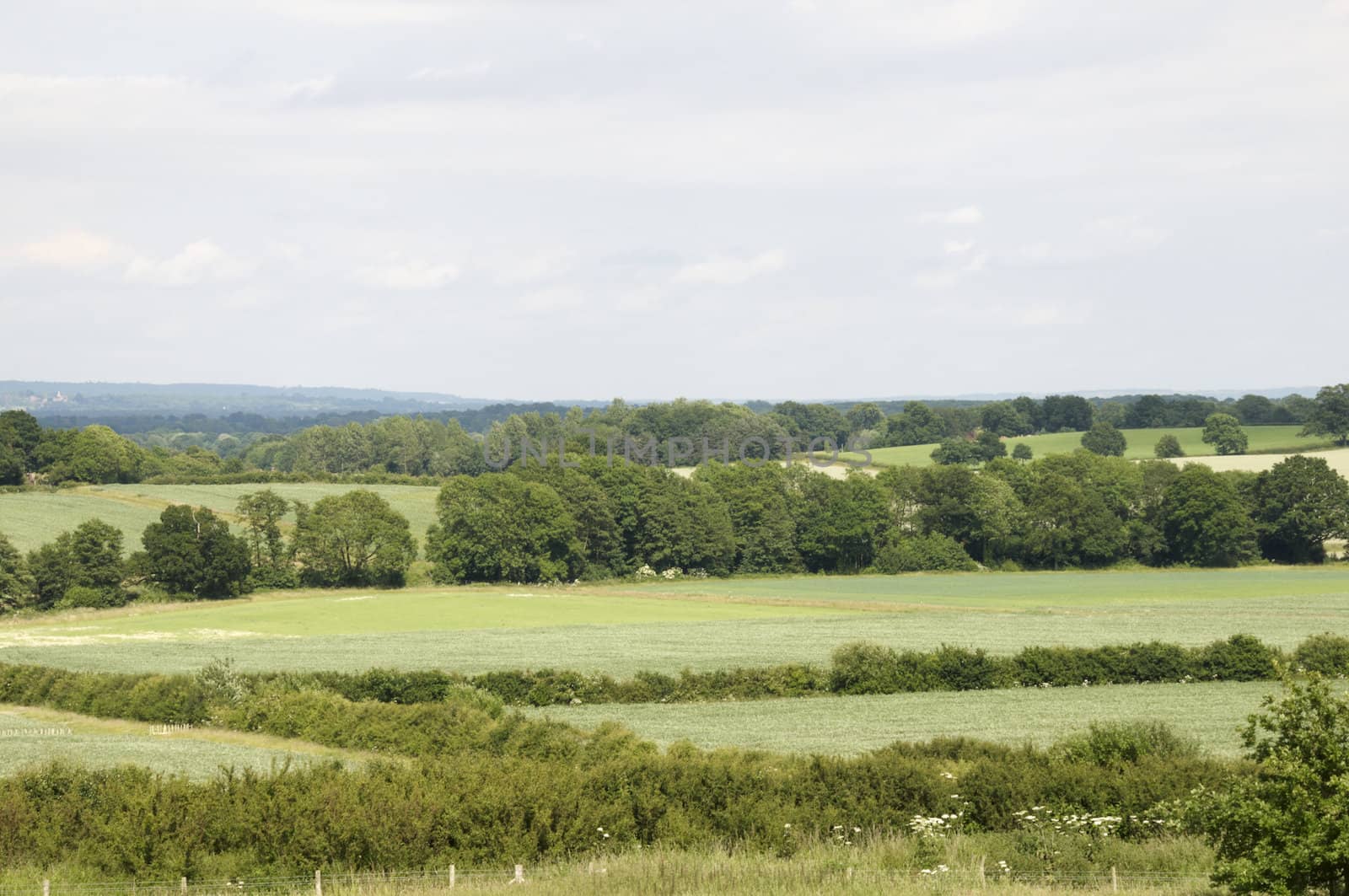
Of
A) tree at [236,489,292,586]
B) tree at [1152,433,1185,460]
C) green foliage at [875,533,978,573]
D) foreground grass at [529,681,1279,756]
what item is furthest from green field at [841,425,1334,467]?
foreground grass at [529,681,1279,756]

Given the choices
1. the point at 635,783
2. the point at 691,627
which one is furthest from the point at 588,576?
the point at 635,783

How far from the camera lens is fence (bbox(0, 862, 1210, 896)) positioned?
723 inches

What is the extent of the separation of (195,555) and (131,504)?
3457 cm

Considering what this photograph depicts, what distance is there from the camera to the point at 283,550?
87.2 meters

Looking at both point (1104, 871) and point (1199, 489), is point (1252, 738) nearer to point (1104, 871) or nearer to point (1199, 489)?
point (1104, 871)

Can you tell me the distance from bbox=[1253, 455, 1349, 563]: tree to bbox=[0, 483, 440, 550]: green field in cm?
6732

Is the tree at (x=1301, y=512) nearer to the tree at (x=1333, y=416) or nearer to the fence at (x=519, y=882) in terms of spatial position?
the tree at (x=1333, y=416)

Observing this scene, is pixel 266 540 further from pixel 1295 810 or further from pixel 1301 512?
pixel 1295 810

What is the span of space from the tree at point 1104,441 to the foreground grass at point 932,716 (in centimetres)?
12004

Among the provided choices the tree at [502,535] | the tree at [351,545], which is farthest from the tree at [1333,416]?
the tree at [351,545]

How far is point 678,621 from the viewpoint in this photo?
226 feet

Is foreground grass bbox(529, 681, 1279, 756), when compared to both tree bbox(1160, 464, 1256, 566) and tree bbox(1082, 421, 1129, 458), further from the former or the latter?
tree bbox(1082, 421, 1129, 458)

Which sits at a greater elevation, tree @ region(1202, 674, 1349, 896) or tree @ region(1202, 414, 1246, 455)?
tree @ region(1202, 414, 1246, 455)

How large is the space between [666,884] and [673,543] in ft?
263
